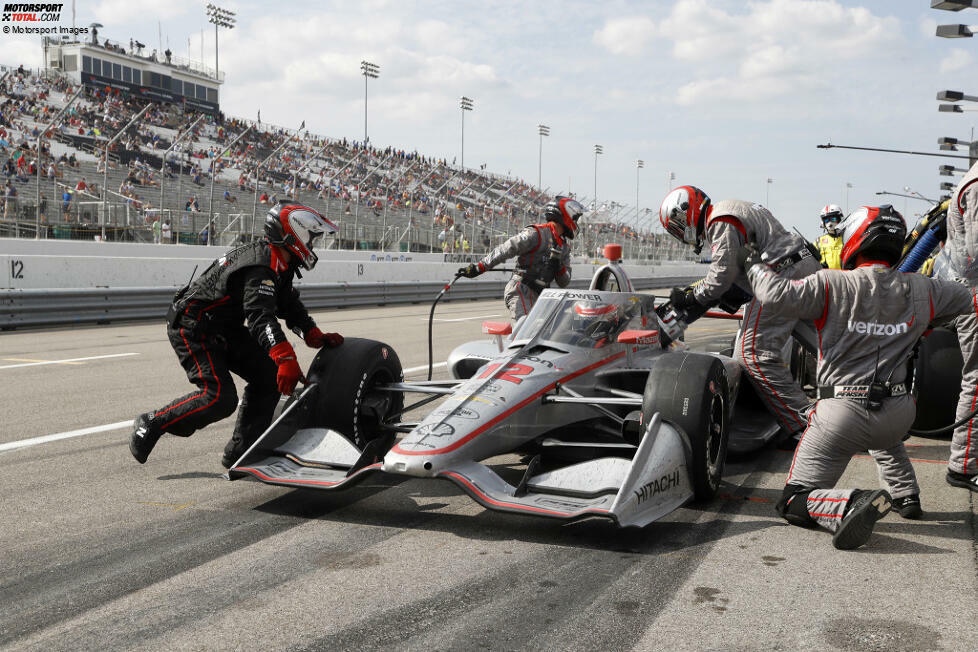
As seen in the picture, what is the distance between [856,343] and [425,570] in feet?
7.57

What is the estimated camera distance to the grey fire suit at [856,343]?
174 inches

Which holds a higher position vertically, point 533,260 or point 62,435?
point 533,260

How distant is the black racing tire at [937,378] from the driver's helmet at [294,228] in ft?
13.7

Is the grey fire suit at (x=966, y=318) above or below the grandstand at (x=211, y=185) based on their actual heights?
below

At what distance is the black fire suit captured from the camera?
5.29 metres

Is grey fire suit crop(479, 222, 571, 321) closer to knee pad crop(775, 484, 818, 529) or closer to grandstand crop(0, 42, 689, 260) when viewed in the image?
knee pad crop(775, 484, 818, 529)

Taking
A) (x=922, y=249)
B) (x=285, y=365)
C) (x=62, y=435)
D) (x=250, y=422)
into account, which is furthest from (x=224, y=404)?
(x=922, y=249)

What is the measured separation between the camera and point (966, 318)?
5.63 m

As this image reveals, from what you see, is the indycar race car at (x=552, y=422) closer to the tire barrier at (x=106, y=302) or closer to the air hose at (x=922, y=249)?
the air hose at (x=922, y=249)

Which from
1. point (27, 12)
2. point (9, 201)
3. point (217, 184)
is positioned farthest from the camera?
point (27, 12)

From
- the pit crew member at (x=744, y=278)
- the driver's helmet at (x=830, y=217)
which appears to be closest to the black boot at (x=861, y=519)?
the pit crew member at (x=744, y=278)

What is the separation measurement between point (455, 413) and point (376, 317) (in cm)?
1324

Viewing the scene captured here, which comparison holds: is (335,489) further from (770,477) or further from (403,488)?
(770,477)

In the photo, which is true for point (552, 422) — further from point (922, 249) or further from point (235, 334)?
point (922, 249)
